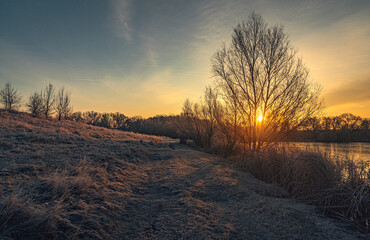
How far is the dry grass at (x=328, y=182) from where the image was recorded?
12.6ft

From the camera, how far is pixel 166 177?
20.7ft

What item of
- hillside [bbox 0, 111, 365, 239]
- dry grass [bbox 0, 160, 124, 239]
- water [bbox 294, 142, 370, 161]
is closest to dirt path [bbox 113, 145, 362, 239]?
hillside [bbox 0, 111, 365, 239]

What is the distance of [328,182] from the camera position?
5.02 m

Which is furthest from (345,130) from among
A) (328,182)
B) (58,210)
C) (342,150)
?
(58,210)

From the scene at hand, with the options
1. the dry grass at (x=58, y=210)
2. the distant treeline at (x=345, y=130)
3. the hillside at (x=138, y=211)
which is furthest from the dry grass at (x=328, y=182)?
the distant treeline at (x=345, y=130)

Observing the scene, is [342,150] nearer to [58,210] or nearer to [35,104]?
[58,210]

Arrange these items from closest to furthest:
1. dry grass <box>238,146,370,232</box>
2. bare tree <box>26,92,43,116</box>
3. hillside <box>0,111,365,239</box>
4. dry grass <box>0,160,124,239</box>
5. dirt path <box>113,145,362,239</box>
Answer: dry grass <box>0,160,124,239</box>, hillside <box>0,111,365,239</box>, dirt path <box>113,145,362,239</box>, dry grass <box>238,146,370,232</box>, bare tree <box>26,92,43,116</box>

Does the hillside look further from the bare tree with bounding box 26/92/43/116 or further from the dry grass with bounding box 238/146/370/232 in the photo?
the bare tree with bounding box 26/92/43/116

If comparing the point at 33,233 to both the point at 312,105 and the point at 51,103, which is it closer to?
the point at 312,105

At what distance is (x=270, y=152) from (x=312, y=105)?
5072 millimetres

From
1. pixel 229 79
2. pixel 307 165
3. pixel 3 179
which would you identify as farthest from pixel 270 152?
pixel 3 179

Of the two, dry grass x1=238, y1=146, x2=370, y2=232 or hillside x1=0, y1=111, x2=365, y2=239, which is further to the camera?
dry grass x1=238, y1=146, x2=370, y2=232

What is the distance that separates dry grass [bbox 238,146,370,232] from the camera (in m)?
3.83

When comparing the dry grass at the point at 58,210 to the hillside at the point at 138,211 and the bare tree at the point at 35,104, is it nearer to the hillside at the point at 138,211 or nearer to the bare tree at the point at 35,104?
the hillside at the point at 138,211
